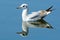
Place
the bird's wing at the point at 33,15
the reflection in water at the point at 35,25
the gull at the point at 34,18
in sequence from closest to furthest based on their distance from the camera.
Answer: the reflection in water at the point at 35,25, the gull at the point at 34,18, the bird's wing at the point at 33,15

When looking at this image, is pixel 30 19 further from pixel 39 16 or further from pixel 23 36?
pixel 23 36

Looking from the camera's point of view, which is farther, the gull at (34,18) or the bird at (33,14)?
the bird at (33,14)

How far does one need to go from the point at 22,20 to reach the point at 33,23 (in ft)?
0.51

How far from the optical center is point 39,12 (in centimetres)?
489

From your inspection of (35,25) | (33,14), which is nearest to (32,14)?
(33,14)

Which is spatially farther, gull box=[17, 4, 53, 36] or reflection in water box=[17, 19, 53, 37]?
gull box=[17, 4, 53, 36]

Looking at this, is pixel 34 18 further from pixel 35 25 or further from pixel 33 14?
pixel 35 25

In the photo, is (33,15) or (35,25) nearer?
(35,25)

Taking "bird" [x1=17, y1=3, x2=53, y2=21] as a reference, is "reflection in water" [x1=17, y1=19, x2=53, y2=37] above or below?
Answer: below

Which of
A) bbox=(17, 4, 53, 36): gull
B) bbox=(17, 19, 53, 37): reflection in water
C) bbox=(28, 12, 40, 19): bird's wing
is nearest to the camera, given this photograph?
bbox=(17, 19, 53, 37): reflection in water

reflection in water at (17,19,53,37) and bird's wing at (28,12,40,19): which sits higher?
bird's wing at (28,12,40,19)

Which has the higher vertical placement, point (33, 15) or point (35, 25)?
point (33, 15)

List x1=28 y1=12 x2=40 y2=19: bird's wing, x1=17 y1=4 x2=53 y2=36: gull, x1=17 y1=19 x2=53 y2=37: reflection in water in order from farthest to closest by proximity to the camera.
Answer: x1=28 y1=12 x2=40 y2=19: bird's wing < x1=17 y1=4 x2=53 y2=36: gull < x1=17 y1=19 x2=53 y2=37: reflection in water

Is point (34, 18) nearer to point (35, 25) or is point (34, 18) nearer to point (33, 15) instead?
point (33, 15)
